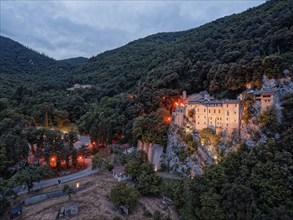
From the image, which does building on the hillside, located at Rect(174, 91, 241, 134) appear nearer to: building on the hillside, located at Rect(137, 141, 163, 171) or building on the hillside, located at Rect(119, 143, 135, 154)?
building on the hillside, located at Rect(137, 141, 163, 171)

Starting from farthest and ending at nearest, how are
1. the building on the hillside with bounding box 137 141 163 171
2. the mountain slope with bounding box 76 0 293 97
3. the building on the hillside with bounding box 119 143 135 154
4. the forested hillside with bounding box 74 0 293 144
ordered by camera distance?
the building on the hillside with bounding box 119 143 135 154, the building on the hillside with bounding box 137 141 163 171, the mountain slope with bounding box 76 0 293 97, the forested hillside with bounding box 74 0 293 144

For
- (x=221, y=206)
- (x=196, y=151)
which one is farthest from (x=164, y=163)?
(x=221, y=206)

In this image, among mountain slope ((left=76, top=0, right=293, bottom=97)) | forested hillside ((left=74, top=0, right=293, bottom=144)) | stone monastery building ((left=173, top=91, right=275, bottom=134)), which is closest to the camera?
stone monastery building ((left=173, top=91, right=275, bottom=134))

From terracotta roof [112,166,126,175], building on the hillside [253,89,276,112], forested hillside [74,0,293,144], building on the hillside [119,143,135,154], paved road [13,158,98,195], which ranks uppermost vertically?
forested hillside [74,0,293,144]

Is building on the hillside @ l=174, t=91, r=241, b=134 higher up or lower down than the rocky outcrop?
higher up

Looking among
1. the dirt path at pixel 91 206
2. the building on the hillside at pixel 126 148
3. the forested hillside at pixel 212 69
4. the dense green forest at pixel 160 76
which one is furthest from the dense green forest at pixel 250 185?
the building on the hillside at pixel 126 148

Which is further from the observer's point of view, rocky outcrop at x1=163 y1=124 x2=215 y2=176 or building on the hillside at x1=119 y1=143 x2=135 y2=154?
building on the hillside at x1=119 y1=143 x2=135 y2=154

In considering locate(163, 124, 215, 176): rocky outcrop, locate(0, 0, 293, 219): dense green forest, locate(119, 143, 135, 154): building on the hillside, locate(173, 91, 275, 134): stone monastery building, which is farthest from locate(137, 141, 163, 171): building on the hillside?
locate(173, 91, 275, 134): stone monastery building
